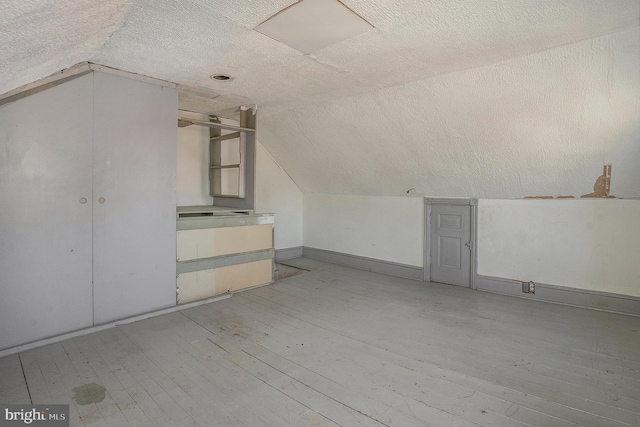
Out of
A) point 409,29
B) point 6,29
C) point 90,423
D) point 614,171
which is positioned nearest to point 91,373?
point 90,423

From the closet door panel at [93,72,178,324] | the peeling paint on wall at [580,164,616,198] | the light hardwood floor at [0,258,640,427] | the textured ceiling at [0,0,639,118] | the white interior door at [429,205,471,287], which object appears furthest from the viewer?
the white interior door at [429,205,471,287]

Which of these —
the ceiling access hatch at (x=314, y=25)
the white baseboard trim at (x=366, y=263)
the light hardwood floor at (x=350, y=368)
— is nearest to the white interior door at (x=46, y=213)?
the light hardwood floor at (x=350, y=368)

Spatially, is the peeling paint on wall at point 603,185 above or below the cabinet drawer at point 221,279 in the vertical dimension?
above

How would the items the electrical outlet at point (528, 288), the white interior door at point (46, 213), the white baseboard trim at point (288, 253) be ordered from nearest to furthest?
the white interior door at point (46, 213)
the electrical outlet at point (528, 288)
the white baseboard trim at point (288, 253)

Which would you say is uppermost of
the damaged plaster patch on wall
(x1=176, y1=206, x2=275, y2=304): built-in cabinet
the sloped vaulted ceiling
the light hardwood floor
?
the sloped vaulted ceiling

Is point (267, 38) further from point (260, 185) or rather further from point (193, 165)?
point (260, 185)

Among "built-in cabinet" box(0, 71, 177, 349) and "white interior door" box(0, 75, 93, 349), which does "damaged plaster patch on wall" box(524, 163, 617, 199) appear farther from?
"white interior door" box(0, 75, 93, 349)

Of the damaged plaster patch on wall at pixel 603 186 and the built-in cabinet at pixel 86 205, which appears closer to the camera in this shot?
the built-in cabinet at pixel 86 205

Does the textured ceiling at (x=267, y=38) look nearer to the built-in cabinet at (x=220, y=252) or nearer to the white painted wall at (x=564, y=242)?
the built-in cabinet at (x=220, y=252)

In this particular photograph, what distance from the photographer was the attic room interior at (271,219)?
2066mm

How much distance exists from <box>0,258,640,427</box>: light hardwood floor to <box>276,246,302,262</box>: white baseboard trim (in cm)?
247

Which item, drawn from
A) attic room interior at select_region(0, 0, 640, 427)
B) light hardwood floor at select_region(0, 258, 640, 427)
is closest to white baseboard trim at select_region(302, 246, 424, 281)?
attic room interior at select_region(0, 0, 640, 427)

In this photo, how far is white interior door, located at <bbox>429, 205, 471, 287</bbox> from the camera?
448 centimetres

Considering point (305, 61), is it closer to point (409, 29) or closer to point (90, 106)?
point (409, 29)
